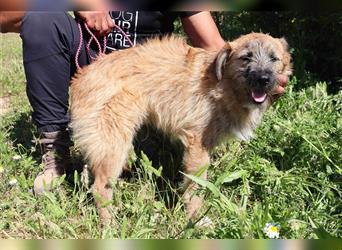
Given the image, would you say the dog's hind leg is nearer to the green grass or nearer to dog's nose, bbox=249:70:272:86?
the green grass

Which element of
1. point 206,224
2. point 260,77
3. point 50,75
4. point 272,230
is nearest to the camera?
point 272,230

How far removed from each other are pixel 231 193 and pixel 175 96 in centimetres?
86

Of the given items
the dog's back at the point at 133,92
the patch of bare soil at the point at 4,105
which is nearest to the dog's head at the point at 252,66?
the dog's back at the point at 133,92

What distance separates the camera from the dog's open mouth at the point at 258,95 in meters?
3.30

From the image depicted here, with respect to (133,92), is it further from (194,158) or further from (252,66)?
(252,66)

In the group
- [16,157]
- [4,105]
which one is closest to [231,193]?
[16,157]

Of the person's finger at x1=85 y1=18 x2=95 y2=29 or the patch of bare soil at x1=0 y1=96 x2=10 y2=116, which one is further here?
the patch of bare soil at x1=0 y1=96 x2=10 y2=116

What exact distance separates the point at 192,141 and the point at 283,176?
703 mm

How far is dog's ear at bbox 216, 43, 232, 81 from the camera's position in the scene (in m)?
3.32

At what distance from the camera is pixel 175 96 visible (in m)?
3.57

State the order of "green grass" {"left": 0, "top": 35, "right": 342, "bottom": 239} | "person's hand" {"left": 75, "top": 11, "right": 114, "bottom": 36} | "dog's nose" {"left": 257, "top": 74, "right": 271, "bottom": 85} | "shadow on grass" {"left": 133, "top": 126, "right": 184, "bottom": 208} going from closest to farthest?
"green grass" {"left": 0, "top": 35, "right": 342, "bottom": 239}, "dog's nose" {"left": 257, "top": 74, "right": 271, "bottom": 85}, "person's hand" {"left": 75, "top": 11, "right": 114, "bottom": 36}, "shadow on grass" {"left": 133, "top": 126, "right": 184, "bottom": 208}

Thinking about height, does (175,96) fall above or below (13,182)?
above

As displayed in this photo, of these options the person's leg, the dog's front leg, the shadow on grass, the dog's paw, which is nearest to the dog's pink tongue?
the dog's front leg

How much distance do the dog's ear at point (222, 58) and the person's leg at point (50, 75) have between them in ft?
3.90
